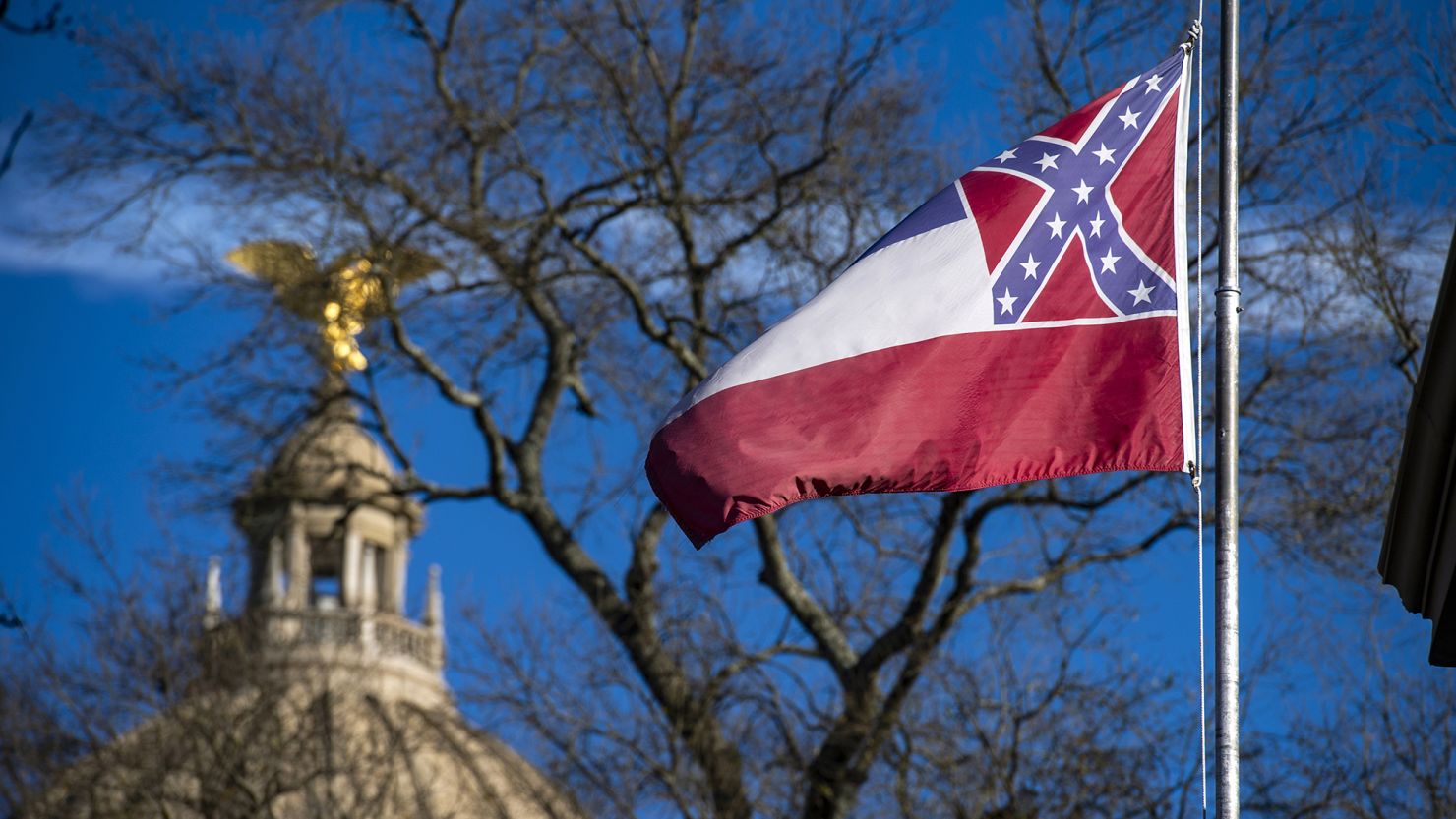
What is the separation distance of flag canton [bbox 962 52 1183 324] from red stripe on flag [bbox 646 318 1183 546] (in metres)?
0.18

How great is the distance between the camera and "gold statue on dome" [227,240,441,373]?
2297cm

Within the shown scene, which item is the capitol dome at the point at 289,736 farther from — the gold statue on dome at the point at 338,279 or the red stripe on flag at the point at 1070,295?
the red stripe on flag at the point at 1070,295

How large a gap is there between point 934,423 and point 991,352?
43 cm

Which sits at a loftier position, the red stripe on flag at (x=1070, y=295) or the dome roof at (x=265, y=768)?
the dome roof at (x=265, y=768)

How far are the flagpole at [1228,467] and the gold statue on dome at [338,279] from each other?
13.0m

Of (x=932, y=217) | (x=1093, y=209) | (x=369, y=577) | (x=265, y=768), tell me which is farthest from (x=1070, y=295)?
(x=369, y=577)

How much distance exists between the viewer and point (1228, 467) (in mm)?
10516

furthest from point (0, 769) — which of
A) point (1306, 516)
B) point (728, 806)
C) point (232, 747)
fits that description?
point (1306, 516)

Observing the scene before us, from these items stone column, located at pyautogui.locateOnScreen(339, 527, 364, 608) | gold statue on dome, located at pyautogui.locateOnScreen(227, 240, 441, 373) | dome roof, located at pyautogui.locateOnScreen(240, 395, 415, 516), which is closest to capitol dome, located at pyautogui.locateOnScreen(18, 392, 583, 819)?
dome roof, located at pyautogui.locateOnScreen(240, 395, 415, 516)

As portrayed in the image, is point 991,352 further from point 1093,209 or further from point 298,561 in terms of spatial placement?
point 298,561

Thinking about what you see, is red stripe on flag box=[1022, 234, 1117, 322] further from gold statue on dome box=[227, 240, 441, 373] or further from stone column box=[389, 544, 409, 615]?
stone column box=[389, 544, 409, 615]

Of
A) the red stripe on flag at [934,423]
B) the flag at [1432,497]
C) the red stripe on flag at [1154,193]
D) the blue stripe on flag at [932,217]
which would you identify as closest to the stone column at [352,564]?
the blue stripe on flag at [932,217]

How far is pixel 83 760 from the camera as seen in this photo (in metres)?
28.2

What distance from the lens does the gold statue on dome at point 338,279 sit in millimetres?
22969
